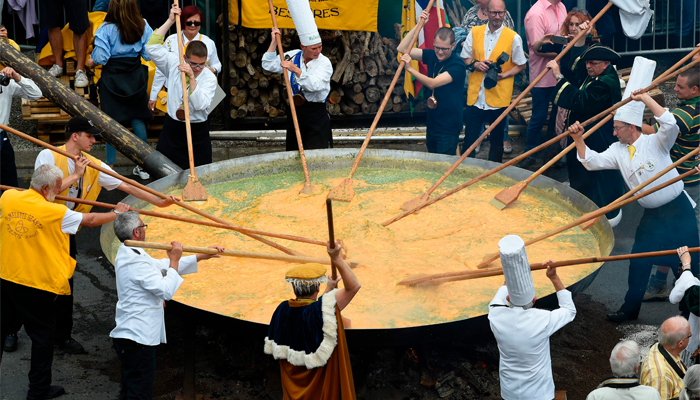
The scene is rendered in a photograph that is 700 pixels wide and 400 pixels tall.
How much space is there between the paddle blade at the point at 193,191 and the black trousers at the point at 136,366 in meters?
2.17

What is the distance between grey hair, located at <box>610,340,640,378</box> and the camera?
319 cm

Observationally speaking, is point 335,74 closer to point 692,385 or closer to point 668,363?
point 668,363

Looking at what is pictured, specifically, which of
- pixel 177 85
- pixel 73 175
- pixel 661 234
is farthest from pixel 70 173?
pixel 661 234

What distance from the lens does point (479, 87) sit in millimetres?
7688

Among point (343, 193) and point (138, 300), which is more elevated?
point (138, 300)

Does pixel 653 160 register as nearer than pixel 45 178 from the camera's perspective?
No

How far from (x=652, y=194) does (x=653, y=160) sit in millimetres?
261

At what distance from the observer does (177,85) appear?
666 cm

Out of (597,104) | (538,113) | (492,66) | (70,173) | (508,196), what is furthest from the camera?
(538,113)

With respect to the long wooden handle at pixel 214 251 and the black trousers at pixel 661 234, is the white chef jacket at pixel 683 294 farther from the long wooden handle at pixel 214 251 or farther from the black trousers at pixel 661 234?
the long wooden handle at pixel 214 251

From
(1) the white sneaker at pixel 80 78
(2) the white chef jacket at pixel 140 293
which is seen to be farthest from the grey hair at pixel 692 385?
(1) the white sneaker at pixel 80 78

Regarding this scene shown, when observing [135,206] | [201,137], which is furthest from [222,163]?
[135,206]

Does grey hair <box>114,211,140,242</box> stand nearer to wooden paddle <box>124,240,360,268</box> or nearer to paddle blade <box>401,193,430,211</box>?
wooden paddle <box>124,240,360,268</box>

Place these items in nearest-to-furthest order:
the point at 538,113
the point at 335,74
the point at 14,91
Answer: the point at 14,91
the point at 538,113
the point at 335,74
